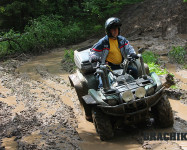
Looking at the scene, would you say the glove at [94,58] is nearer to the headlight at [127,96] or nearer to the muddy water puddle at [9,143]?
the headlight at [127,96]

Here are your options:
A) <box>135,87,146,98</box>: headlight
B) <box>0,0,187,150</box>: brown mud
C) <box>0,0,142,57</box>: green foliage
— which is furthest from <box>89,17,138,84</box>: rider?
<box>0,0,142,57</box>: green foliage

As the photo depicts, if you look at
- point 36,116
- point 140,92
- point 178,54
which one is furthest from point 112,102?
point 178,54

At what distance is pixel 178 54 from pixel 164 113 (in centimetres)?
549

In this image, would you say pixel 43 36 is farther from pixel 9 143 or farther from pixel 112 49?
pixel 9 143

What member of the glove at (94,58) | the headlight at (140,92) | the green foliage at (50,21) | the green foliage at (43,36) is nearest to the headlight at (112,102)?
the headlight at (140,92)

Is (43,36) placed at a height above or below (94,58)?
below

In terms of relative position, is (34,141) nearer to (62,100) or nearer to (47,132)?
(47,132)

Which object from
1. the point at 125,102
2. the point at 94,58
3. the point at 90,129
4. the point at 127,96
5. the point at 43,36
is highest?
the point at 94,58

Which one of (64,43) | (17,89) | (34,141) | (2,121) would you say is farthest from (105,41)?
(64,43)

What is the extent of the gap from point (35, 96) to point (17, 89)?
0.91m

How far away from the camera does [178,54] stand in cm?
922

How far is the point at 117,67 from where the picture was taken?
16.5ft

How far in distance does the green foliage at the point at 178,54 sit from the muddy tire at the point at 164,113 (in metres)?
4.81

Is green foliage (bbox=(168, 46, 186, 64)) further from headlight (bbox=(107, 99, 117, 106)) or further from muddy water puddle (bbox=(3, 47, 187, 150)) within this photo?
headlight (bbox=(107, 99, 117, 106))
